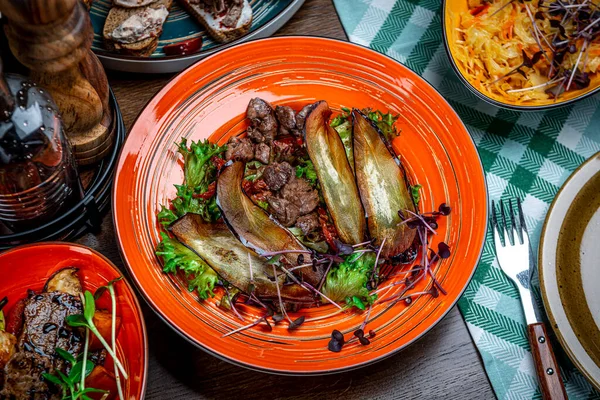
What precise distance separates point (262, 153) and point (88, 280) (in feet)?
2.29

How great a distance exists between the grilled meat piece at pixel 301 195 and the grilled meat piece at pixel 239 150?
17cm

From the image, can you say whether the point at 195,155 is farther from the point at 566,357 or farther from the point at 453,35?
the point at 566,357

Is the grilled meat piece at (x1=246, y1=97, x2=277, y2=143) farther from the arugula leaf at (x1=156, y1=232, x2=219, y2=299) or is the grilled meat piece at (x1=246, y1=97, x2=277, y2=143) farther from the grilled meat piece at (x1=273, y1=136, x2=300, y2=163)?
the arugula leaf at (x1=156, y1=232, x2=219, y2=299)

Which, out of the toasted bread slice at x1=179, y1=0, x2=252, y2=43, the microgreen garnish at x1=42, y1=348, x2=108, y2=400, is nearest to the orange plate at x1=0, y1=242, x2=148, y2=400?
the microgreen garnish at x1=42, y1=348, x2=108, y2=400

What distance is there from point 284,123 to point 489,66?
791mm

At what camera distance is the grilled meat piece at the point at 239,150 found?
80.7 inches

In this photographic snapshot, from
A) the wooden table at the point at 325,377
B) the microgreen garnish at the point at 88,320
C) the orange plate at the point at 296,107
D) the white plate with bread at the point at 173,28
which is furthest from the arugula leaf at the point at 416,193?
the microgreen garnish at the point at 88,320

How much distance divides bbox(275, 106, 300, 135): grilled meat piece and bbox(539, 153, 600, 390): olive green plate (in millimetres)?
936

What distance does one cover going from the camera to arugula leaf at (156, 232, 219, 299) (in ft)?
6.11

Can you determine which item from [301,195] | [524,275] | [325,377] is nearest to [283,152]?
[301,195]

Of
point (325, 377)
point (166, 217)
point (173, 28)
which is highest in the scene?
point (173, 28)

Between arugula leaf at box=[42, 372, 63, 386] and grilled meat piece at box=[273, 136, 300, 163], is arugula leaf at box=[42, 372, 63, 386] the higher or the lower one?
the lower one

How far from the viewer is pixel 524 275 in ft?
7.00

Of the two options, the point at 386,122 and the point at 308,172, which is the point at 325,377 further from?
the point at 386,122
